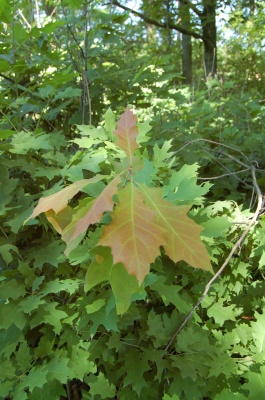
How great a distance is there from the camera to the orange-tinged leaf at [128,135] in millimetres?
850

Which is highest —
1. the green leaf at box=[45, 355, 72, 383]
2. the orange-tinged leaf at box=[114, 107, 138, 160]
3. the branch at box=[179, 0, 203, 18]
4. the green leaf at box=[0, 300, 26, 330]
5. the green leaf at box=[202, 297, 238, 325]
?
the branch at box=[179, 0, 203, 18]

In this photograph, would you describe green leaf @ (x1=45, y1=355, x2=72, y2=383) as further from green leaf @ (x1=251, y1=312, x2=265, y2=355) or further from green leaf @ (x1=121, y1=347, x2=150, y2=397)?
green leaf @ (x1=251, y1=312, x2=265, y2=355)

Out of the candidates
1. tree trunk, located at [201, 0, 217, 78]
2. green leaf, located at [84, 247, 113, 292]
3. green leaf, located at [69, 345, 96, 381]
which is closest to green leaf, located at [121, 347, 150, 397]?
green leaf, located at [69, 345, 96, 381]

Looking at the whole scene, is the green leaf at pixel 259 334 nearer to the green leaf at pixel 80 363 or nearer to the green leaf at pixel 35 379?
the green leaf at pixel 80 363

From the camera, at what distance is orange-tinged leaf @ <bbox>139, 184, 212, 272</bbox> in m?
0.70

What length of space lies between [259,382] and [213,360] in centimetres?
23

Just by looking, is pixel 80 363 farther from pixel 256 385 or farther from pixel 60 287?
pixel 256 385

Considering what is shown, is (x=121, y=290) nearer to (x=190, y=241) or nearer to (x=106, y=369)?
(x=190, y=241)

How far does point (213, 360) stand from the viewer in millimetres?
1386

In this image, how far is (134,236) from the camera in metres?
0.66

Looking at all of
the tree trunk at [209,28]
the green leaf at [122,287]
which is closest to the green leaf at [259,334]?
the green leaf at [122,287]

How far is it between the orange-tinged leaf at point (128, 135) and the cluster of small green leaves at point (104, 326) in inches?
9.9

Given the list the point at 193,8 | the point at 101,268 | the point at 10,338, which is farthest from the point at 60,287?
the point at 193,8

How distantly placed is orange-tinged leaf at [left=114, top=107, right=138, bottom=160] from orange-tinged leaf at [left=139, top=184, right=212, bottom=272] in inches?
7.0
